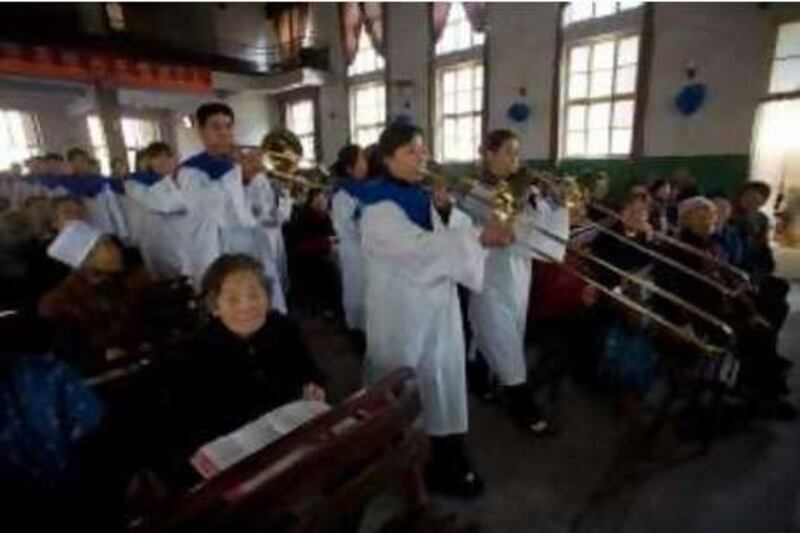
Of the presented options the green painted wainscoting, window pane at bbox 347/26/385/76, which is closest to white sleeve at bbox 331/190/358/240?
the green painted wainscoting

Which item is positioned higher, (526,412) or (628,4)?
(628,4)

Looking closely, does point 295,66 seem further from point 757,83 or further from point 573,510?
point 573,510

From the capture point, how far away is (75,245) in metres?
2.76

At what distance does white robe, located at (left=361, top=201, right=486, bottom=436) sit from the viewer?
2.23m

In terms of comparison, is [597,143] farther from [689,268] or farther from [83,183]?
[83,183]

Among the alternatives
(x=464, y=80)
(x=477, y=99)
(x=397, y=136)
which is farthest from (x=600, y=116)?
(x=397, y=136)

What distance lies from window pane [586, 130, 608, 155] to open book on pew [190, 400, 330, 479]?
8.50 metres

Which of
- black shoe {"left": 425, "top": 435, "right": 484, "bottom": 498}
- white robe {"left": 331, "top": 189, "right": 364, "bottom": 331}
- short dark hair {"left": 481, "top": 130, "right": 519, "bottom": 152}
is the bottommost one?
black shoe {"left": 425, "top": 435, "right": 484, "bottom": 498}

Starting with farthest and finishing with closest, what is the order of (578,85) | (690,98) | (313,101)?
(313,101), (578,85), (690,98)

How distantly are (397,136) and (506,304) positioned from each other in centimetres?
115

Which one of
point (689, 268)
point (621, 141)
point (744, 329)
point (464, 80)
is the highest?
point (464, 80)

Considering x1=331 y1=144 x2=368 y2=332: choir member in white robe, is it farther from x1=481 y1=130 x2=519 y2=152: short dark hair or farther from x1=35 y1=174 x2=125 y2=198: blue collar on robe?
x1=35 y1=174 x2=125 y2=198: blue collar on robe

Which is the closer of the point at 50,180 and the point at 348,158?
the point at 348,158

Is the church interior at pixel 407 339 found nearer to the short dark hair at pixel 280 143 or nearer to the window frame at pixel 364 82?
the short dark hair at pixel 280 143
